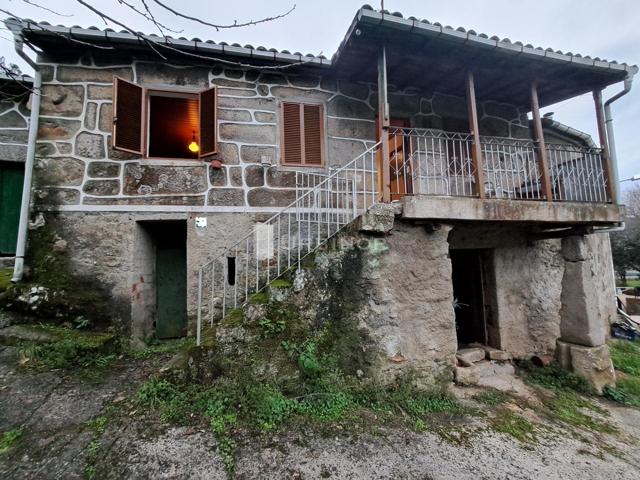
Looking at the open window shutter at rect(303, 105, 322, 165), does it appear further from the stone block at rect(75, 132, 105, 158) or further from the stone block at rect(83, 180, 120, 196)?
the stone block at rect(75, 132, 105, 158)

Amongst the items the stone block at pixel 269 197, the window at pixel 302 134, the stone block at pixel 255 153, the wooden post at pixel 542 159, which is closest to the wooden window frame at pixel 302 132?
the window at pixel 302 134

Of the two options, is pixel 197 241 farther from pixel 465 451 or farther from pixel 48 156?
pixel 465 451

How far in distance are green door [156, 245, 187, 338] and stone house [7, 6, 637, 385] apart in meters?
0.02

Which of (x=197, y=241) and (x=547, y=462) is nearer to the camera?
(x=547, y=462)

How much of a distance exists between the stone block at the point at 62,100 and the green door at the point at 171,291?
253cm

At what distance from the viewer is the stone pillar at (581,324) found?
4230 mm

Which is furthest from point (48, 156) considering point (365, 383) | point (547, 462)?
point (547, 462)

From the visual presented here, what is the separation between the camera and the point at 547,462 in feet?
8.81

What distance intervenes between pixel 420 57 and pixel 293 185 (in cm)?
276

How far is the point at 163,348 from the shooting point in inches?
175

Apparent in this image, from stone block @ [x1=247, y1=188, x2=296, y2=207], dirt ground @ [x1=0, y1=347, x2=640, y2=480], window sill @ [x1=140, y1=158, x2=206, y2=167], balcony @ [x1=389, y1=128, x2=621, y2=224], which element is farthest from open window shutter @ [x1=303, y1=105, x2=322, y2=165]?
dirt ground @ [x1=0, y1=347, x2=640, y2=480]

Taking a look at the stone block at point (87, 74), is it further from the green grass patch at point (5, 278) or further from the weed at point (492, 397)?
the weed at point (492, 397)

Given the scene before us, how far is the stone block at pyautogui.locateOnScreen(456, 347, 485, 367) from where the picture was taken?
4359mm

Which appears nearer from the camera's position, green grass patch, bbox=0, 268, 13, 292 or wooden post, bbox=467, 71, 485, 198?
wooden post, bbox=467, 71, 485, 198
